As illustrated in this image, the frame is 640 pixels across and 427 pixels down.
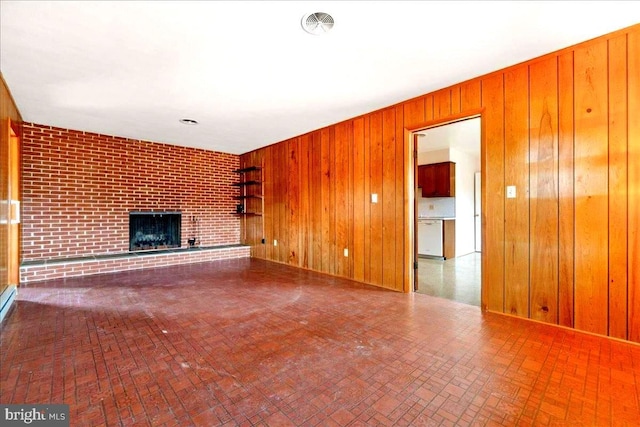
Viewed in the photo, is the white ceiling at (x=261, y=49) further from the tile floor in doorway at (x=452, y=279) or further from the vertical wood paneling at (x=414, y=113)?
the tile floor in doorway at (x=452, y=279)

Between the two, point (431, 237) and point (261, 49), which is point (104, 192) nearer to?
point (261, 49)

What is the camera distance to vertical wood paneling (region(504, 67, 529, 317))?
8.82 ft

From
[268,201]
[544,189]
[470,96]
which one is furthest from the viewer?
[268,201]

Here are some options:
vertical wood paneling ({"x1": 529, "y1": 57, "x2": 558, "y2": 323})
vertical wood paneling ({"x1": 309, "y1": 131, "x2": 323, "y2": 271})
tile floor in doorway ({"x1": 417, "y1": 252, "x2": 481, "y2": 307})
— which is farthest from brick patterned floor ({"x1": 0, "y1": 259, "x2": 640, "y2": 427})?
vertical wood paneling ({"x1": 309, "y1": 131, "x2": 323, "y2": 271})

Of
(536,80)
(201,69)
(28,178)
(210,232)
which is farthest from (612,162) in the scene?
(28,178)

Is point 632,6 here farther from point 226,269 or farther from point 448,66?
point 226,269

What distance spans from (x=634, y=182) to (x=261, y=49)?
3.08 m

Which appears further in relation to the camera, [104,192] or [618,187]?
[104,192]

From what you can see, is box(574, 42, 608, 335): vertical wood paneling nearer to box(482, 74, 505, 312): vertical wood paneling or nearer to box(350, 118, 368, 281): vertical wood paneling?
box(482, 74, 505, 312): vertical wood paneling

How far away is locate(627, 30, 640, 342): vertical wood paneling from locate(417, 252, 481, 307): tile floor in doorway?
46.5 inches

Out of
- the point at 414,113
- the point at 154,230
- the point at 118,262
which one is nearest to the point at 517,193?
the point at 414,113

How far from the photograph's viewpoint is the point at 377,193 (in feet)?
12.9

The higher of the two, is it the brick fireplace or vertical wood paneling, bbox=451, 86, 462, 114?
vertical wood paneling, bbox=451, 86, 462, 114

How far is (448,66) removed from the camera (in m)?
2.71
